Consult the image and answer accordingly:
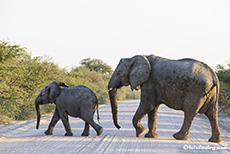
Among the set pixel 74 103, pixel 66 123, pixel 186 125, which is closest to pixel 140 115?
pixel 186 125

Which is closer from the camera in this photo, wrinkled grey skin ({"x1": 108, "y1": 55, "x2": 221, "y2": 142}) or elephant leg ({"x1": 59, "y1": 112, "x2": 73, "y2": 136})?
wrinkled grey skin ({"x1": 108, "y1": 55, "x2": 221, "y2": 142})

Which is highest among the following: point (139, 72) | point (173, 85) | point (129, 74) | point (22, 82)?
point (139, 72)

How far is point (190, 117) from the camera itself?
897 cm

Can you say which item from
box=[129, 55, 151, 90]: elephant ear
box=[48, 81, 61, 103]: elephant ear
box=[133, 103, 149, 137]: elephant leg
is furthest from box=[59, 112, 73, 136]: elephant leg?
box=[129, 55, 151, 90]: elephant ear

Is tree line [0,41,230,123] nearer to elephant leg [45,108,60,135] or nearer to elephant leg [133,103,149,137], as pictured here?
elephant leg [45,108,60,135]

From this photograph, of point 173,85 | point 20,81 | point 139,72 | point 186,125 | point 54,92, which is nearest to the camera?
point 186,125

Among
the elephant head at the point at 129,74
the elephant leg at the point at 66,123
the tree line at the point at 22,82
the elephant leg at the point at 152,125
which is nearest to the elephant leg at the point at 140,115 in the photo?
the elephant leg at the point at 152,125

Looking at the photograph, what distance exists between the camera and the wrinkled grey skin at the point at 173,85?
887cm

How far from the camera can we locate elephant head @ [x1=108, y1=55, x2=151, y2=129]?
9.52 m

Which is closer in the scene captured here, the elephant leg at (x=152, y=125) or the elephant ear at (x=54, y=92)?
the elephant leg at (x=152, y=125)

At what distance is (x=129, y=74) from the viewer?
9.91 meters

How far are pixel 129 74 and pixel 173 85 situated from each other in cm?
147

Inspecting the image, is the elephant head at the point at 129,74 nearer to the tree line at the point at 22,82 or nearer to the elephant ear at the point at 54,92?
the elephant ear at the point at 54,92

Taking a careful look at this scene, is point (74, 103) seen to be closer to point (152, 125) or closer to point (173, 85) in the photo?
point (152, 125)
